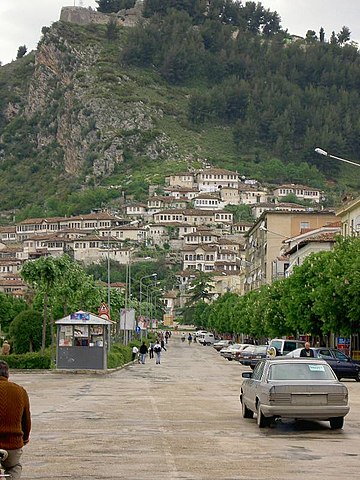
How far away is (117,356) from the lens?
60531 millimetres

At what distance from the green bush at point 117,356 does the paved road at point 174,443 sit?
23627 mm

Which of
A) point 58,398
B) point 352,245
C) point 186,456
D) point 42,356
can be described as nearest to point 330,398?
point 186,456

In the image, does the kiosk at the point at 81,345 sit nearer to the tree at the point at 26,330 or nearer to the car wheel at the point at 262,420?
the tree at the point at 26,330

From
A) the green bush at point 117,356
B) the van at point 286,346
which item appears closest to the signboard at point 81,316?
the green bush at point 117,356

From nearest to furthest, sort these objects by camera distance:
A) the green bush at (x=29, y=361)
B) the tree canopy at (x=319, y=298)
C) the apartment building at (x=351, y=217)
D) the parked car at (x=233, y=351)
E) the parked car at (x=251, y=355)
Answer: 1. the green bush at (x=29, y=361)
2. the tree canopy at (x=319, y=298)
3. the parked car at (x=251, y=355)
4. the parked car at (x=233, y=351)
5. the apartment building at (x=351, y=217)

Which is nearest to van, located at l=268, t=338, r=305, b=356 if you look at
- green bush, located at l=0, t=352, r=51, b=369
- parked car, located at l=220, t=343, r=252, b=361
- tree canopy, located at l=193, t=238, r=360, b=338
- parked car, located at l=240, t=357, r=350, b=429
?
tree canopy, located at l=193, t=238, r=360, b=338

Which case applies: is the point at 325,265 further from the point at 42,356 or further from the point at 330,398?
the point at 330,398

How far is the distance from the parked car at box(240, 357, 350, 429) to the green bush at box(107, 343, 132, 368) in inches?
1347

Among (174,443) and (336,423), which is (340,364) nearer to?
(336,423)

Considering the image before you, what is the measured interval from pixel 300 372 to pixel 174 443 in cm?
388

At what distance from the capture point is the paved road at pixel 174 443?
15.6 meters

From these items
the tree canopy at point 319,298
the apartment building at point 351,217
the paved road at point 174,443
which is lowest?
the paved road at point 174,443

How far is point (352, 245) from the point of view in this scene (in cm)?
5938

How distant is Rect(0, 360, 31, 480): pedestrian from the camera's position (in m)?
11.6
